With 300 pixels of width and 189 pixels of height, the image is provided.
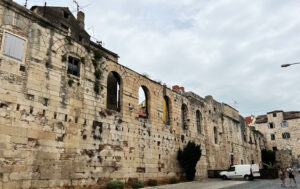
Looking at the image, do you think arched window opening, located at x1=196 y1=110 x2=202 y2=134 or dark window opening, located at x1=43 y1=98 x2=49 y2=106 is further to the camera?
arched window opening, located at x1=196 y1=110 x2=202 y2=134

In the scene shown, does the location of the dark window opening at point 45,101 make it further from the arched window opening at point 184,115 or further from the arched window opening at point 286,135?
the arched window opening at point 286,135

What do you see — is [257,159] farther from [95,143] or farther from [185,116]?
[95,143]

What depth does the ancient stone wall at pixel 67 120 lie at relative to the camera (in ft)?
29.9

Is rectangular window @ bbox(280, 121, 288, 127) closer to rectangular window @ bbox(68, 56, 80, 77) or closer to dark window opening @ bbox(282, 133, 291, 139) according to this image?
dark window opening @ bbox(282, 133, 291, 139)

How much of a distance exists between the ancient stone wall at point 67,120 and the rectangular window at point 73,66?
0.08m

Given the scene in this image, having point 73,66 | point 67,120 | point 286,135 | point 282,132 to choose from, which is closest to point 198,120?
point 73,66

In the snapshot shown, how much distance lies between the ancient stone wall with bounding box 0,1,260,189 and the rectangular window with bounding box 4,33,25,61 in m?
0.13

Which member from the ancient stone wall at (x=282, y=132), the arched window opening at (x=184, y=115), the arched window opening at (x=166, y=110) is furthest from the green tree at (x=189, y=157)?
the ancient stone wall at (x=282, y=132)

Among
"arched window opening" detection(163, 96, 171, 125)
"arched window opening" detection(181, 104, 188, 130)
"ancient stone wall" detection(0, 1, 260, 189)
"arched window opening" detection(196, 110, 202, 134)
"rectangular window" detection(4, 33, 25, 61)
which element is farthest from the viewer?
"arched window opening" detection(196, 110, 202, 134)

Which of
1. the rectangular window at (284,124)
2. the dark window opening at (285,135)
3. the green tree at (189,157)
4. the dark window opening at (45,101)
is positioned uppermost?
the rectangular window at (284,124)

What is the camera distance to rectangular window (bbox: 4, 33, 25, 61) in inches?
371

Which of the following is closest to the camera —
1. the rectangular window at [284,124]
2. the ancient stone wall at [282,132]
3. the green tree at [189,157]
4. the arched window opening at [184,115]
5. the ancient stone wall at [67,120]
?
the ancient stone wall at [67,120]

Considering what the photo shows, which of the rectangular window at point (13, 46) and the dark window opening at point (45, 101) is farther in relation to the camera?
the dark window opening at point (45, 101)

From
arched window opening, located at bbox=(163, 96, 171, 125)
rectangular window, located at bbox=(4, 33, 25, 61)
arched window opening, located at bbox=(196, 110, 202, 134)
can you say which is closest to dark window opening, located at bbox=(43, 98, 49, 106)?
rectangular window, located at bbox=(4, 33, 25, 61)
